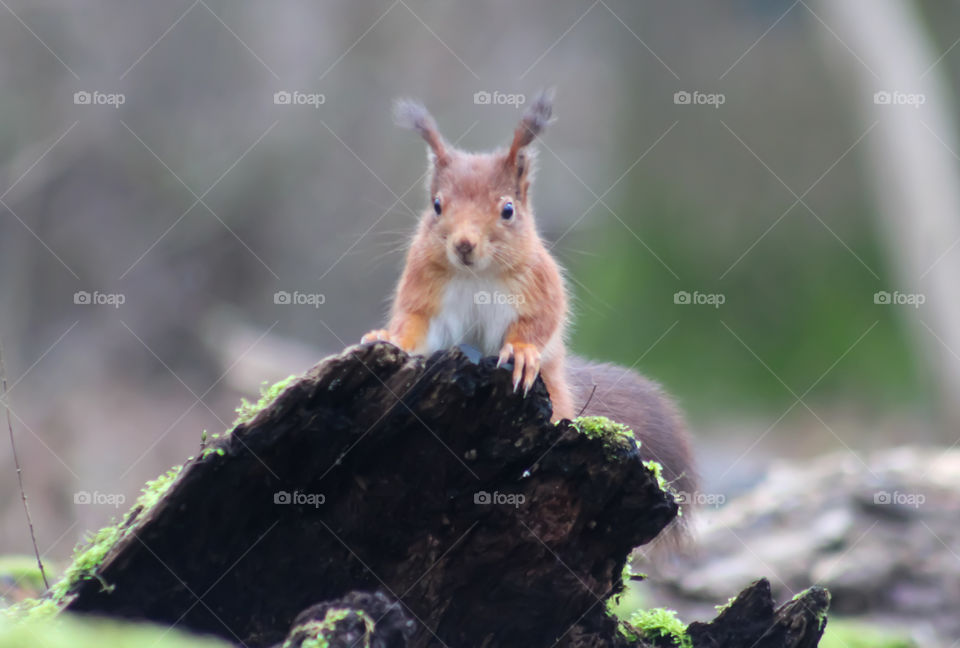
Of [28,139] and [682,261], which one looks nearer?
[28,139]

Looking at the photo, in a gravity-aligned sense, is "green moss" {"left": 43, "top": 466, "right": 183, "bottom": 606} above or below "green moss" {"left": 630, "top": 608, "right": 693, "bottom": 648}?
below

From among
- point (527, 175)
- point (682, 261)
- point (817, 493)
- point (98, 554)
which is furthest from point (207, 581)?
point (682, 261)

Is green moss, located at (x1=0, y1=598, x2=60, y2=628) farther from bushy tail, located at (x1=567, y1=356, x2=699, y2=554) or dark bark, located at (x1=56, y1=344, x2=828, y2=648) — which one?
bushy tail, located at (x1=567, y1=356, x2=699, y2=554)

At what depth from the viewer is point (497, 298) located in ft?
16.0

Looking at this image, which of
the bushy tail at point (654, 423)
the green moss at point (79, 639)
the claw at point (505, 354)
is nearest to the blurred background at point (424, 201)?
the bushy tail at point (654, 423)

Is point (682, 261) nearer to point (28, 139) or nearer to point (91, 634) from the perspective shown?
point (28, 139)

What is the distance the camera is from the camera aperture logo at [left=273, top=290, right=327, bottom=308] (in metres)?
14.8

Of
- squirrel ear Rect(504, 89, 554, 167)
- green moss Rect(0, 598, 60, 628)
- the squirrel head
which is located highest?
squirrel ear Rect(504, 89, 554, 167)

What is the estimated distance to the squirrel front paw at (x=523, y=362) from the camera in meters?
3.77

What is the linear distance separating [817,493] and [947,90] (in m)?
9.34

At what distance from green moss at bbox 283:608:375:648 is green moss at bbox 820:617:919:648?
3.33 meters

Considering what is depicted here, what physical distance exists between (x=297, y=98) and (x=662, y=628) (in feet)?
38.7

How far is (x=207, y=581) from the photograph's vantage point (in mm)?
3641

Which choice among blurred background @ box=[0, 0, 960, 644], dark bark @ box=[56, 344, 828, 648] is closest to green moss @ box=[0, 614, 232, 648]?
dark bark @ box=[56, 344, 828, 648]
